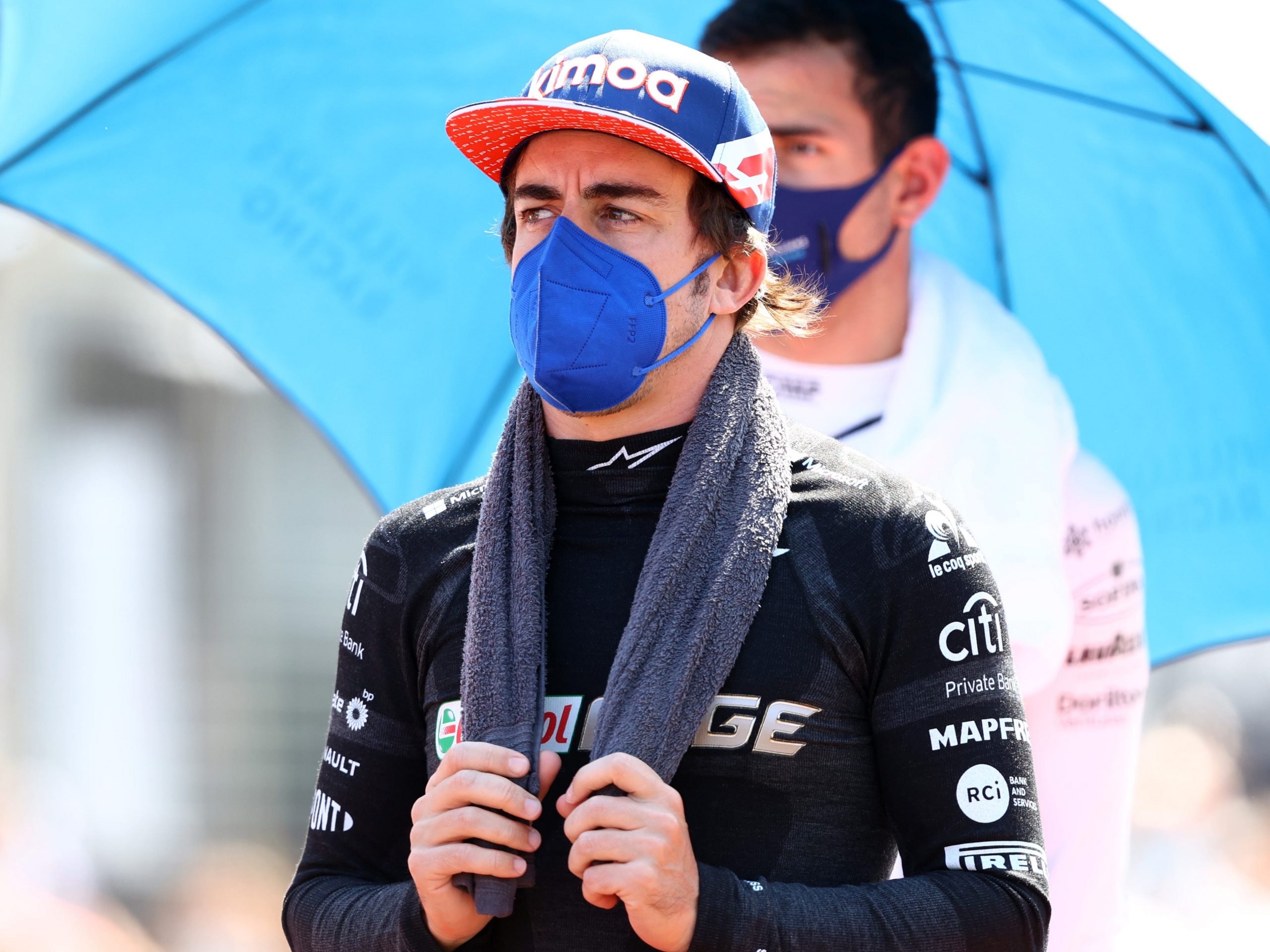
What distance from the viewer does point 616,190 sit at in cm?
210

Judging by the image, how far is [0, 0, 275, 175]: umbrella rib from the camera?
3057 mm

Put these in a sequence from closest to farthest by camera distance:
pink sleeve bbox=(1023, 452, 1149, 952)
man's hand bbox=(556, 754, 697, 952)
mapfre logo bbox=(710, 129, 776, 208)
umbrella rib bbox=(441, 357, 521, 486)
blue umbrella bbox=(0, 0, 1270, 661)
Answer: man's hand bbox=(556, 754, 697, 952)
mapfre logo bbox=(710, 129, 776, 208)
blue umbrella bbox=(0, 0, 1270, 661)
pink sleeve bbox=(1023, 452, 1149, 952)
umbrella rib bbox=(441, 357, 521, 486)

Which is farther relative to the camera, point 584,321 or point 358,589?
point 358,589

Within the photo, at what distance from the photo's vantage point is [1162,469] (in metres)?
3.39

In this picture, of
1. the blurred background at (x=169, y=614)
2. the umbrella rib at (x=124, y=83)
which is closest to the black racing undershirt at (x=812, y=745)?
the umbrella rib at (x=124, y=83)

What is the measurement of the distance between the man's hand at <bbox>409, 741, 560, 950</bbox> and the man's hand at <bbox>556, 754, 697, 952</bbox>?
0.22 feet

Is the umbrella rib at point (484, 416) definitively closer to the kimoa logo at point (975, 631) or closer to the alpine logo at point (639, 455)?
the alpine logo at point (639, 455)

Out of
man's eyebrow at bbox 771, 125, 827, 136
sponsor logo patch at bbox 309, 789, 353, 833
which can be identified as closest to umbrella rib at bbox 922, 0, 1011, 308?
man's eyebrow at bbox 771, 125, 827, 136

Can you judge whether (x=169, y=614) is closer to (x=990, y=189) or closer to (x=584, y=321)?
(x=990, y=189)

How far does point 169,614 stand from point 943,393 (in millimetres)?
9477

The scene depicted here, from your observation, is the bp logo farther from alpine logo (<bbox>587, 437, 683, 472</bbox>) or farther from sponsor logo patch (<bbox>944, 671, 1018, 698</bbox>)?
sponsor logo patch (<bbox>944, 671, 1018, 698</bbox>)

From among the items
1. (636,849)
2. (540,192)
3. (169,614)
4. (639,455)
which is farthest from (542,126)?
(169,614)

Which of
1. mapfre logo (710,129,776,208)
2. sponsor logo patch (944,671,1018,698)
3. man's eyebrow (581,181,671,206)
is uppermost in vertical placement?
mapfre logo (710,129,776,208)

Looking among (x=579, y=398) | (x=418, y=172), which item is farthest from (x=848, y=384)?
(x=579, y=398)
